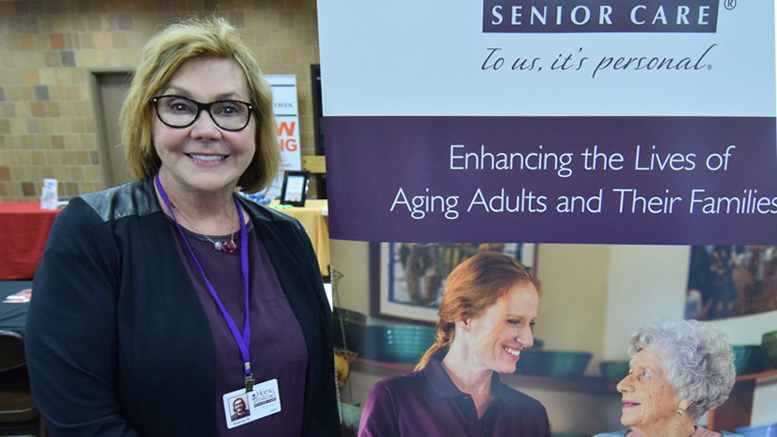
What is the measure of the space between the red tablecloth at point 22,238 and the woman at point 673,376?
444 centimetres

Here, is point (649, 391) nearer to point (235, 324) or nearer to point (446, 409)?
point (446, 409)

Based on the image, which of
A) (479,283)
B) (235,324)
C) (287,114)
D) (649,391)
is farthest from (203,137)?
(287,114)

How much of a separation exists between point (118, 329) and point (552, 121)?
1012 mm

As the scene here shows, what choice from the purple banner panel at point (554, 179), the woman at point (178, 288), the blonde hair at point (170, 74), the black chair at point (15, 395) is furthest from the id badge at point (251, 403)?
the black chair at point (15, 395)

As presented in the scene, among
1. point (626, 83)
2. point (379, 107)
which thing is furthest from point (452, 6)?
point (626, 83)

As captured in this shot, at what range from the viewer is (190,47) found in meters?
0.95

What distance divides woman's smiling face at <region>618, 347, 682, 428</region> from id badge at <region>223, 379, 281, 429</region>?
32.4 inches

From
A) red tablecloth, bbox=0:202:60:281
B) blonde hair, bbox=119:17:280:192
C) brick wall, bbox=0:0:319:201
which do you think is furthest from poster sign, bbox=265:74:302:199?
blonde hair, bbox=119:17:280:192

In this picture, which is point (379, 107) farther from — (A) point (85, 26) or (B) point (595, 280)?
(A) point (85, 26)

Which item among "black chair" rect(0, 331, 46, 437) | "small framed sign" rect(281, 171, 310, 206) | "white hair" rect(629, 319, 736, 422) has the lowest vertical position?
"black chair" rect(0, 331, 46, 437)

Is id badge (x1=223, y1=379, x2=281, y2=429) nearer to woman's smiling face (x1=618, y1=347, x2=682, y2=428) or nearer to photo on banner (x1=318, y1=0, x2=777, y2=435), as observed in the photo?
photo on banner (x1=318, y1=0, x2=777, y2=435)

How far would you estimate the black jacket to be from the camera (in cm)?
88

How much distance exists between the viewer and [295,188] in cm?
400

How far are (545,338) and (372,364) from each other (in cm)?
41
